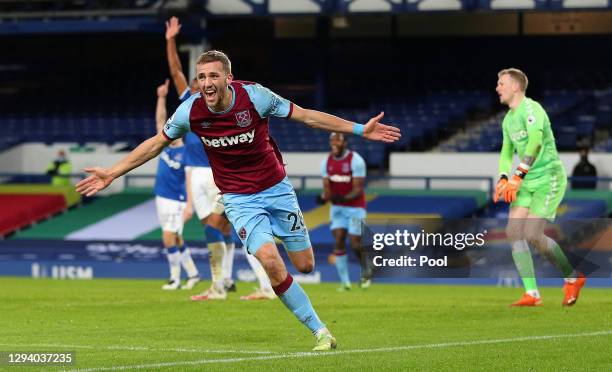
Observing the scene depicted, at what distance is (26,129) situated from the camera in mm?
37406

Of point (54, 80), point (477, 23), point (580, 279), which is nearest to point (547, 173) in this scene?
point (580, 279)

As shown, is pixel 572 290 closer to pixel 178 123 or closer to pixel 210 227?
pixel 210 227

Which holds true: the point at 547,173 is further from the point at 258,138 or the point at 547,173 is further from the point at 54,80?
the point at 54,80

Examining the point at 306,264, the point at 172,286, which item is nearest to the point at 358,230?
the point at 172,286

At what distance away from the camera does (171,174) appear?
20.4m

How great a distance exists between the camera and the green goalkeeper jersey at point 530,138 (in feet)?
49.1

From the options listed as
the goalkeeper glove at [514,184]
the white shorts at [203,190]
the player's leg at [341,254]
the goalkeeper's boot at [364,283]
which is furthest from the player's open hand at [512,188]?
the goalkeeper's boot at [364,283]

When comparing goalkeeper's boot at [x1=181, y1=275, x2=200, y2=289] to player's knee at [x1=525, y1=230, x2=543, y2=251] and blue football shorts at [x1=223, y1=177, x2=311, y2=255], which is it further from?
blue football shorts at [x1=223, y1=177, x2=311, y2=255]

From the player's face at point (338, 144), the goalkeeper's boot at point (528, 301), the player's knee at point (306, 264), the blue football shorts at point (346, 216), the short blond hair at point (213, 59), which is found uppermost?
the short blond hair at point (213, 59)

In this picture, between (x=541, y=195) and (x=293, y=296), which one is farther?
(x=541, y=195)

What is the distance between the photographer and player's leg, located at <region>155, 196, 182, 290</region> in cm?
2056

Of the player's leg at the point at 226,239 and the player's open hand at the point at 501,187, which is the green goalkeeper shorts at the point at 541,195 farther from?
the player's leg at the point at 226,239

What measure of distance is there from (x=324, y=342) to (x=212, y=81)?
211 centimetres

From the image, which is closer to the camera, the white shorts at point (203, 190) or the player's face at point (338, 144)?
the white shorts at point (203, 190)
